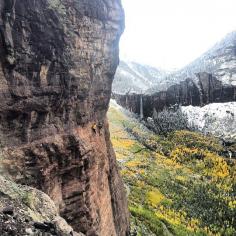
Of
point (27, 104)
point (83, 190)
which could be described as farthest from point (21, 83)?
point (83, 190)

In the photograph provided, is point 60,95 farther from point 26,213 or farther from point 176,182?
point 176,182

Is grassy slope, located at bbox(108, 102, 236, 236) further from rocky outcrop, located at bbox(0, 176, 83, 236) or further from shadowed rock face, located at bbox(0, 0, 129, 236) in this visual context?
rocky outcrop, located at bbox(0, 176, 83, 236)

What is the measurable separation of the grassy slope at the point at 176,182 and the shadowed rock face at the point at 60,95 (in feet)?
69.9

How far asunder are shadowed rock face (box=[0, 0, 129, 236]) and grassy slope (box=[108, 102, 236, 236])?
21.3m

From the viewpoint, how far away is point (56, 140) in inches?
1037

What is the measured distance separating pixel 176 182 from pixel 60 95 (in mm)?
99061

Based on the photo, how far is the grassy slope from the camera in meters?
79.4

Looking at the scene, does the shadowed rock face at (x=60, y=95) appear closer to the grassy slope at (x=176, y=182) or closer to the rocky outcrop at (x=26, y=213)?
the rocky outcrop at (x=26, y=213)

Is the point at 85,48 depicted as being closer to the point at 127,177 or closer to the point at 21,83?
the point at 21,83

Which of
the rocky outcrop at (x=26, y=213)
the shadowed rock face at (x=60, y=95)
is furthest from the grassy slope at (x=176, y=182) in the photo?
the rocky outcrop at (x=26, y=213)

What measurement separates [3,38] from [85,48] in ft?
18.3

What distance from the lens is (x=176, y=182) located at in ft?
403

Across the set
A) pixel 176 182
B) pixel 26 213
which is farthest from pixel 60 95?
pixel 176 182

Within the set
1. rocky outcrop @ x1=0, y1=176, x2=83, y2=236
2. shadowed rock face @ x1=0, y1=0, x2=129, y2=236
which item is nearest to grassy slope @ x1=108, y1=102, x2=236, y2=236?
shadowed rock face @ x1=0, y1=0, x2=129, y2=236
